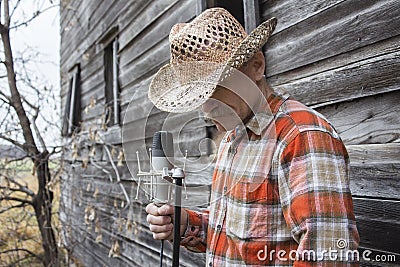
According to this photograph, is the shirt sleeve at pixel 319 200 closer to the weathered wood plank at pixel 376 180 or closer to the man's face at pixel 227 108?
the man's face at pixel 227 108

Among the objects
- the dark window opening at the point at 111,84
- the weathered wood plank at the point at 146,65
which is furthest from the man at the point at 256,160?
the dark window opening at the point at 111,84

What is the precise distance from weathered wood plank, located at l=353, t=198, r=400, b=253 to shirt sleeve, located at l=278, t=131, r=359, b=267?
1.81ft

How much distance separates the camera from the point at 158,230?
55.1 inches

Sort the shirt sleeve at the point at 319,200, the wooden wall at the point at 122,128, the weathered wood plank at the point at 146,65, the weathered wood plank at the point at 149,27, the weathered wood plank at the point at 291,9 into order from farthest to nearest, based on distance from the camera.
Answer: the weathered wood plank at the point at 146,65 < the weathered wood plank at the point at 149,27 < the wooden wall at the point at 122,128 < the weathered wood plank at the point at 291,9 < the shirt sleeve at the point at 319,200

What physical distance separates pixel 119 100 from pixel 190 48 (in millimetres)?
3870

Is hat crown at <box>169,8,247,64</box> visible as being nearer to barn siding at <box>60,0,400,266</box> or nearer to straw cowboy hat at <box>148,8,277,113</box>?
straw cowboy hat at <box>148,8,277,113</box>

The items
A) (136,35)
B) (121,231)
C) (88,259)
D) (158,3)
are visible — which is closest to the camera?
(158,3)

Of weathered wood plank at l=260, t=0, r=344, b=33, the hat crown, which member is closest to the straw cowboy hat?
the hat crown

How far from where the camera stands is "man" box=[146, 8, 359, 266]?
40.2 inches

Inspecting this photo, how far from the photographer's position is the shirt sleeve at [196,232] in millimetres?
1538

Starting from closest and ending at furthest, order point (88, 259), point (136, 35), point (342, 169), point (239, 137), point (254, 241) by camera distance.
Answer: point (342, 169) < point (254, 241) < point (239, 137) < point (136, 35) < point (88, 259)

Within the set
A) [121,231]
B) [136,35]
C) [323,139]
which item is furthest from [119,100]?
[323,139]

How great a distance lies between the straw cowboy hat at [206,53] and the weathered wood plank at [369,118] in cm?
53

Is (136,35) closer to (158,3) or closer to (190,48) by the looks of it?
(158,3)
